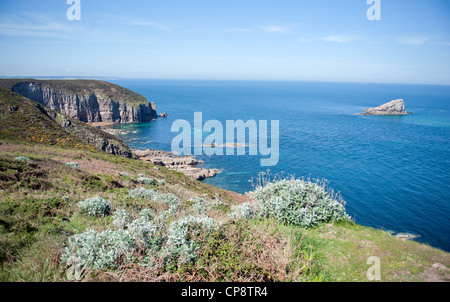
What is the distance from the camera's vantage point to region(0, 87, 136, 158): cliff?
92.9 feet

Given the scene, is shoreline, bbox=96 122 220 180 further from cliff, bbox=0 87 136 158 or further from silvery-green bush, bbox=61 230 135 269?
silvery-green bush, bbox=61 230 135 269

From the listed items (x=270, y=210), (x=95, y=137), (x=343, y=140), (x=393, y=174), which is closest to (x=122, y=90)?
(x=95, y=137)

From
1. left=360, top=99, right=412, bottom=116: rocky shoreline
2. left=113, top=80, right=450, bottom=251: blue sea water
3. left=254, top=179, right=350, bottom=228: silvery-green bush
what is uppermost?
left=360, top=99, right=412, bottom=116: rocky shoreline

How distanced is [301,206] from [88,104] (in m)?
95.0

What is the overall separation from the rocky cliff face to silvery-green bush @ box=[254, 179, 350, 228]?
90208mm

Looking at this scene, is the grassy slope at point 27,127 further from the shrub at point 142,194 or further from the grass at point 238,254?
the grass at point 238,254

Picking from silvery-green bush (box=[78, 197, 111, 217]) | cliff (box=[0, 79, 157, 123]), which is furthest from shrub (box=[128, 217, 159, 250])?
cliff (box=[0, 79, 157, 123])

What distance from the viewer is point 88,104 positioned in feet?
279

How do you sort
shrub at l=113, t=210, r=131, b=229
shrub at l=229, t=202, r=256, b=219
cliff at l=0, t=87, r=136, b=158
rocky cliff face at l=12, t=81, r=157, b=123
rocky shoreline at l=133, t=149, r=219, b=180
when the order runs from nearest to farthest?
shrub at l=113, t=210, r=131, b=229, shrub at l=229, t=202, r=256, b=219, cliff at l=0, t=87, r=136, b=158, rocky shoreline at l=133, t=149, r=219, b=180, rocky cliff face at l=12, t=81, r=157, b=123

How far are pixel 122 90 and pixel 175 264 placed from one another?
10587 centimetres

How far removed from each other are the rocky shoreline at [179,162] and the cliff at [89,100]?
4445cm

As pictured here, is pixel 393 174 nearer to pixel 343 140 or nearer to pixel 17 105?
pixel 343 140

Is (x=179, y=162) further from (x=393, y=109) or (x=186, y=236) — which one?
(x=393, y=109)

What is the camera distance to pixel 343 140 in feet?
202
